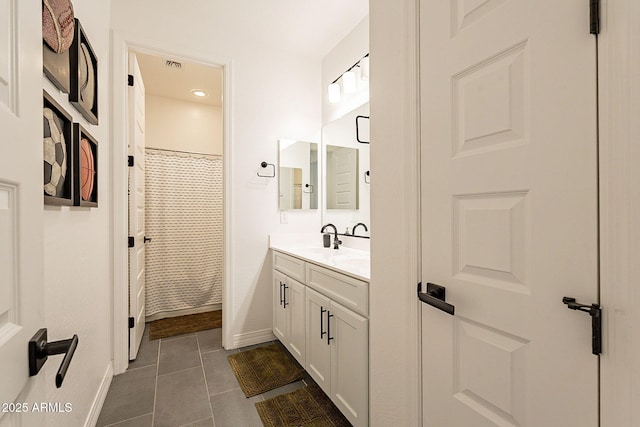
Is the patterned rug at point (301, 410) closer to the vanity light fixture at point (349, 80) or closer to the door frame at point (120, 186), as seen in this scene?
the door frame at point (120, 186)

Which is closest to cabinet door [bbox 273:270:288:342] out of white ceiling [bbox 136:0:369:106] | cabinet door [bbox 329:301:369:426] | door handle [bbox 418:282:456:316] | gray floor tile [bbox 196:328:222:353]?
gray floor tile [bbox 196:328:222:353]

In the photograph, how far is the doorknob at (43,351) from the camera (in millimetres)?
532

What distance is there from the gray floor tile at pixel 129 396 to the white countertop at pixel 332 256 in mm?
1269

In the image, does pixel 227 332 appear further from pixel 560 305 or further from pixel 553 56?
pixel 553 56

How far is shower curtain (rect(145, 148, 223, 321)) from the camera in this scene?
10.4 ft

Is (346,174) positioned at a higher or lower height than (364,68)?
lower

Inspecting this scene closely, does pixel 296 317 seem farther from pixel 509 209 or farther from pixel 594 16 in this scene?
pixel 594 16

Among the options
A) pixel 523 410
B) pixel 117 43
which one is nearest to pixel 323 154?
pixel 117 43

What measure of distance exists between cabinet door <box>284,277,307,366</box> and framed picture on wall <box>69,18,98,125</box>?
5.11ft

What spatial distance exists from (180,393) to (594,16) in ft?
8.19

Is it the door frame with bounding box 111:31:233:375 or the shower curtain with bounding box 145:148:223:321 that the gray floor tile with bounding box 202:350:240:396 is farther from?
the shower curtain with bounding box 145:148:223:321

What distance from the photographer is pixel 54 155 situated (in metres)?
1.06

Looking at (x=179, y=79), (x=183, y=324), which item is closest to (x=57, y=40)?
(x=179, y=79)

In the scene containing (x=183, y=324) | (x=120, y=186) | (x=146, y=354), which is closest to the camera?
(x=120, y=186)
